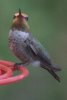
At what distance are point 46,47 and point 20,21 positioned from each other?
80.5 inches

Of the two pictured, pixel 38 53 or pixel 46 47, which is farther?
pixel 46 47

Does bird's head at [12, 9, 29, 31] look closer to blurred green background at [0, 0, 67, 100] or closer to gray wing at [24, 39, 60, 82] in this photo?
gray wing at [24, 39, 60, 82]

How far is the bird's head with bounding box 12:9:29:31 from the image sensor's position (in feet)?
11.4

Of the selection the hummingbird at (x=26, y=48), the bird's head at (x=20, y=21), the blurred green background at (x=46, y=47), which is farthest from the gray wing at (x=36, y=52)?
the blurred green background at (x=46, y=47)

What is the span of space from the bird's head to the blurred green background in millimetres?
1556

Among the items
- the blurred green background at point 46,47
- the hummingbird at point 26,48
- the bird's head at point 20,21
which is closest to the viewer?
the bird's head at point 20,21

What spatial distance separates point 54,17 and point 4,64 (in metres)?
2.40

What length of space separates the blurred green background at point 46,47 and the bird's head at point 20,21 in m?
1.56

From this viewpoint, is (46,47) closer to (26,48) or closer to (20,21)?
(26,48)

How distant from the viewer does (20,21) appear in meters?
3.56

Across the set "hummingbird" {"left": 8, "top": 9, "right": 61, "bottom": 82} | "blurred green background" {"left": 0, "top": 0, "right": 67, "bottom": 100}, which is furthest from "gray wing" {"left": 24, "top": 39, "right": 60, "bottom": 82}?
"blurred green background" {"left": 0, "top": 0, "right": 67, "bottom": 100}

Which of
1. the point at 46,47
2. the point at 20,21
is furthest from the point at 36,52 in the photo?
the point at 46,47

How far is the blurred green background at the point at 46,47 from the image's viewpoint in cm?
537

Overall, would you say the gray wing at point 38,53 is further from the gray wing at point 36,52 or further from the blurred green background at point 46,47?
the blurred green background at point 46,47
